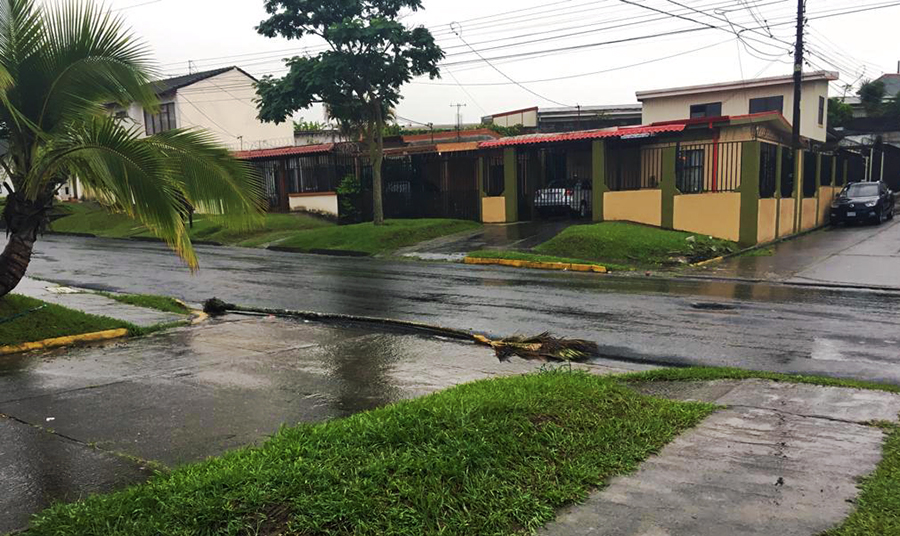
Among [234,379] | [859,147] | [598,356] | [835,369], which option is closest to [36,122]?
[234,379]

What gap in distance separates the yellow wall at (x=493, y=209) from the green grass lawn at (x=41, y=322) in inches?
745

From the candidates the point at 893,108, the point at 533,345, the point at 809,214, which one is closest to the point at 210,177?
the point at 533,345

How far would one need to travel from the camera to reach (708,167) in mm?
22375

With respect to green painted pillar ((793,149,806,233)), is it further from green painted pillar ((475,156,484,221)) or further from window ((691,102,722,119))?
green painted pillar ((475,156,484,221))

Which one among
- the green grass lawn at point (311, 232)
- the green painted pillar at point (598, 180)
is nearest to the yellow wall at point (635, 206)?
the green painted pillar at point (598, 180)

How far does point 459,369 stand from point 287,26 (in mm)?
18741

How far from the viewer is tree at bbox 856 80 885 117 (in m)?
42.1

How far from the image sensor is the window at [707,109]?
34.8m

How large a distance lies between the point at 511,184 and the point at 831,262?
1202 centimetres

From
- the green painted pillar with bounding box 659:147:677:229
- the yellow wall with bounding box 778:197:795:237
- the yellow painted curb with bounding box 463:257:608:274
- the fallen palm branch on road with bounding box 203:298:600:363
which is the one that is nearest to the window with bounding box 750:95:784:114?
the yellow wall with bounding box 778:197:795:237

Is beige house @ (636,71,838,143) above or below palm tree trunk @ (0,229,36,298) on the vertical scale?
above

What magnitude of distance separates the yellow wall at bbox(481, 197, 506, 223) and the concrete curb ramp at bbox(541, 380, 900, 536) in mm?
21195

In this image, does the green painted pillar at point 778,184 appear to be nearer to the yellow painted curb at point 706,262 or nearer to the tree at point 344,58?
the yellow painted curb at point 706,262

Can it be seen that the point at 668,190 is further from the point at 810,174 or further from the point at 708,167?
the point at 810,174
